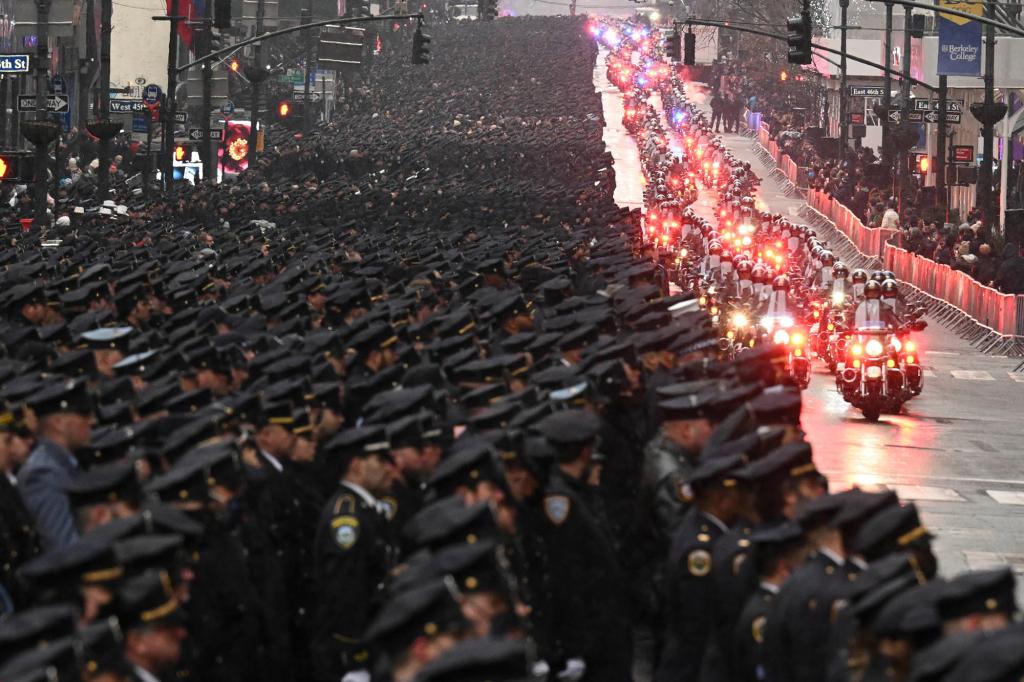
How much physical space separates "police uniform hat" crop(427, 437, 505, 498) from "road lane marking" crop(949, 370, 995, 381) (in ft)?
85.7

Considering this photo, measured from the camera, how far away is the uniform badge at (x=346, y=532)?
9961mm

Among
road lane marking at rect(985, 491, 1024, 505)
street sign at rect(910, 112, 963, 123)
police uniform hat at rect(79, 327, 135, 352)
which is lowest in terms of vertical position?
road lane marking at rect(985, 491, 1024, 505)

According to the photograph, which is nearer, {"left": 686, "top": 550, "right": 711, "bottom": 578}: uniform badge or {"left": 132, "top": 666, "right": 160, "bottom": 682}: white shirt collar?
{"left": 132, "top": 666, "right": 160, "bottom": 682}: white shirt collar

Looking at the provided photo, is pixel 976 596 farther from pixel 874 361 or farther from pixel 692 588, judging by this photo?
pixel 874 361

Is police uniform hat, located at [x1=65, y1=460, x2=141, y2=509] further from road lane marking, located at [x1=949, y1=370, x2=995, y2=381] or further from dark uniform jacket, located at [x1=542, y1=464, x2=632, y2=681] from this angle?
Result: road lane marking, located at [x1=949, y1=370, x2=995, y2=381]

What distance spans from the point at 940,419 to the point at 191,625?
67.9ft

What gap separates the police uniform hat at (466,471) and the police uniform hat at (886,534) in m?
1.77

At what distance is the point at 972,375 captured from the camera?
35.0 meters

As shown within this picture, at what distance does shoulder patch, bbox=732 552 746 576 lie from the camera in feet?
29.6

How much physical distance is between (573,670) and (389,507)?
120 centimetres

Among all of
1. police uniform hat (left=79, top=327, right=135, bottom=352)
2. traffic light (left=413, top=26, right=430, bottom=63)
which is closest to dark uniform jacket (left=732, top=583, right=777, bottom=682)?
police uniform hat (left=79, top=327, right=135, bottom=352)

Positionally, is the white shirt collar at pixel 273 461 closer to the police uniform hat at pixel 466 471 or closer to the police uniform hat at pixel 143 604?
the police uniform hat at pixel 466 471

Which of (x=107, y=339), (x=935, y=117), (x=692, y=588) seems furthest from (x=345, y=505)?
(x=935, y=117)

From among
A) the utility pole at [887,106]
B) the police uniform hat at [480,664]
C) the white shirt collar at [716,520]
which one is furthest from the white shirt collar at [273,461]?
the utility pole at [887,106]
